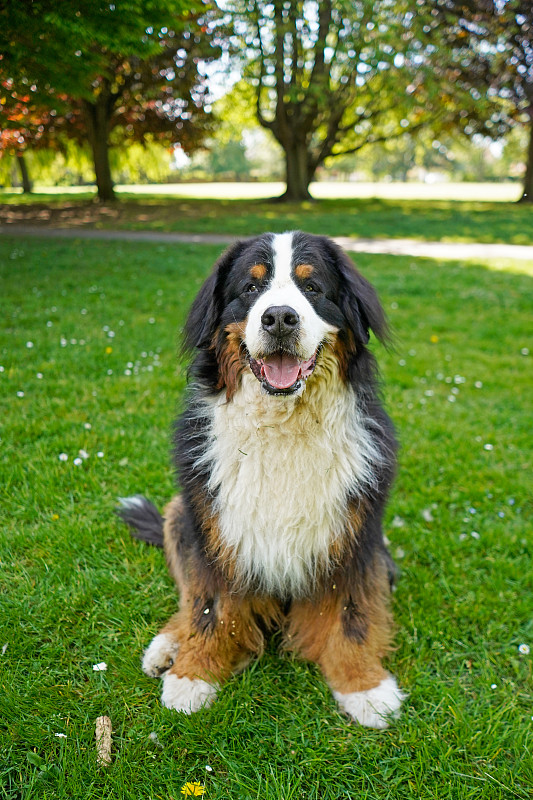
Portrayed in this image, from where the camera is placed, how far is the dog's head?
2225 mm

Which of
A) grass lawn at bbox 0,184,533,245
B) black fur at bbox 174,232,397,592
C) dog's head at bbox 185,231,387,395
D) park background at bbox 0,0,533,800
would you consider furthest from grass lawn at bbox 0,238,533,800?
grass lawn at bbox 0,184,533,245

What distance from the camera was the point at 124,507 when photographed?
3365 mm

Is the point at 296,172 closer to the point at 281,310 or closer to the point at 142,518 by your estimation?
the point at 142,518

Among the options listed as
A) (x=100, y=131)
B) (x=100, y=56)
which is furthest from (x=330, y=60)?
(x=100, y=56)

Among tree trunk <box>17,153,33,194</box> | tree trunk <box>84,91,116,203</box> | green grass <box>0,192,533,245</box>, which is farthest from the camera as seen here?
tree trunk <box>17,153,33,194</box>

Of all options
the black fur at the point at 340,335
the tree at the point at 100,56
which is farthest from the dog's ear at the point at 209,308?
the tree at the point at 100,56

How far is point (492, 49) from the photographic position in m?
21.2

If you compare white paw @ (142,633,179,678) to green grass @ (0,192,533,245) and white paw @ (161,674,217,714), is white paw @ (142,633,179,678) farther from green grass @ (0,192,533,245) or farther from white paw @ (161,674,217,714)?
green grass @ (0,192,533,245)

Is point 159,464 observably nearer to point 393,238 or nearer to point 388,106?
point 393,238

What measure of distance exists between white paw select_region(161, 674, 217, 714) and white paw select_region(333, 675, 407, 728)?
544 mm

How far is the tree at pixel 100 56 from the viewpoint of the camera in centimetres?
816

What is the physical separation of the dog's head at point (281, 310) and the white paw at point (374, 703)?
1303 millimetres

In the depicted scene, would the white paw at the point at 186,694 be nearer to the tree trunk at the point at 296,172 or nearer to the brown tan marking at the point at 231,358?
the brown tan marking at the point at 231,358

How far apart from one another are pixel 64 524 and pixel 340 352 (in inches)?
76.0
